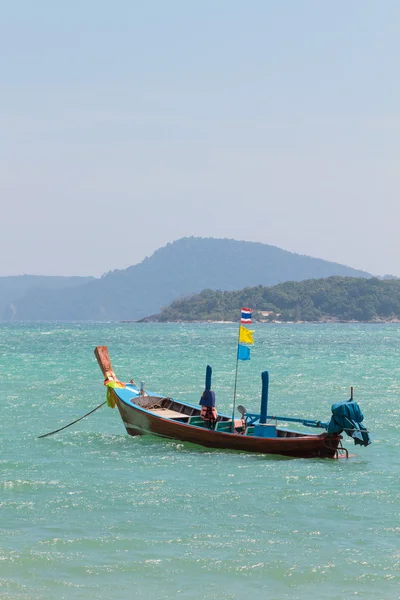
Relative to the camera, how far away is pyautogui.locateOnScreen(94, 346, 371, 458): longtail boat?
→ 26.0m

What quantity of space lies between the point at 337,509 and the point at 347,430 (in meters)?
5.79

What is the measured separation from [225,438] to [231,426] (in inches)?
54.2

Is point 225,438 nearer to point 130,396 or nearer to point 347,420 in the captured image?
point 347,420

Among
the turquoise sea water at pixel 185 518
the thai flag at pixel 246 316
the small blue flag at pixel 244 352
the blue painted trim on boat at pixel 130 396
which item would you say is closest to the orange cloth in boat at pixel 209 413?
the blue painted trim on boat at pixel 130 396

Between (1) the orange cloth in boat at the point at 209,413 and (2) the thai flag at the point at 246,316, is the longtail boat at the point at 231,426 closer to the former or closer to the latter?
(1) the orange cloth in boat at the point at 209,413

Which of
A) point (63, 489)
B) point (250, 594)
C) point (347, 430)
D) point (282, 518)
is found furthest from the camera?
point (347, 430)

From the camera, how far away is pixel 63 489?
71.8 ft

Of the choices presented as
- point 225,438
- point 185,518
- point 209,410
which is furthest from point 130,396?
point 185,518

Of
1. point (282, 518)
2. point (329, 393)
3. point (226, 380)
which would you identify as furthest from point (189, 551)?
point (226, 380)

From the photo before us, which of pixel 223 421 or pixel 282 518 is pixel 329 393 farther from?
pixel 282 518

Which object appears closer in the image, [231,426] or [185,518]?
[185,518]

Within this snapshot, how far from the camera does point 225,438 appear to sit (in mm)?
27516

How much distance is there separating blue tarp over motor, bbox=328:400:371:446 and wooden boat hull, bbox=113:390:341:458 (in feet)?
1.37

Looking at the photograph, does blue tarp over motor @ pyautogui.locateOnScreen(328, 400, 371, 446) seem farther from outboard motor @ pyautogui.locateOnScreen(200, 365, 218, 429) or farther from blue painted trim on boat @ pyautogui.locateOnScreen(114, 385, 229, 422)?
blue painted trim on boat @ pyautogui.locateOnScreen(114, 385, 229, 422)
